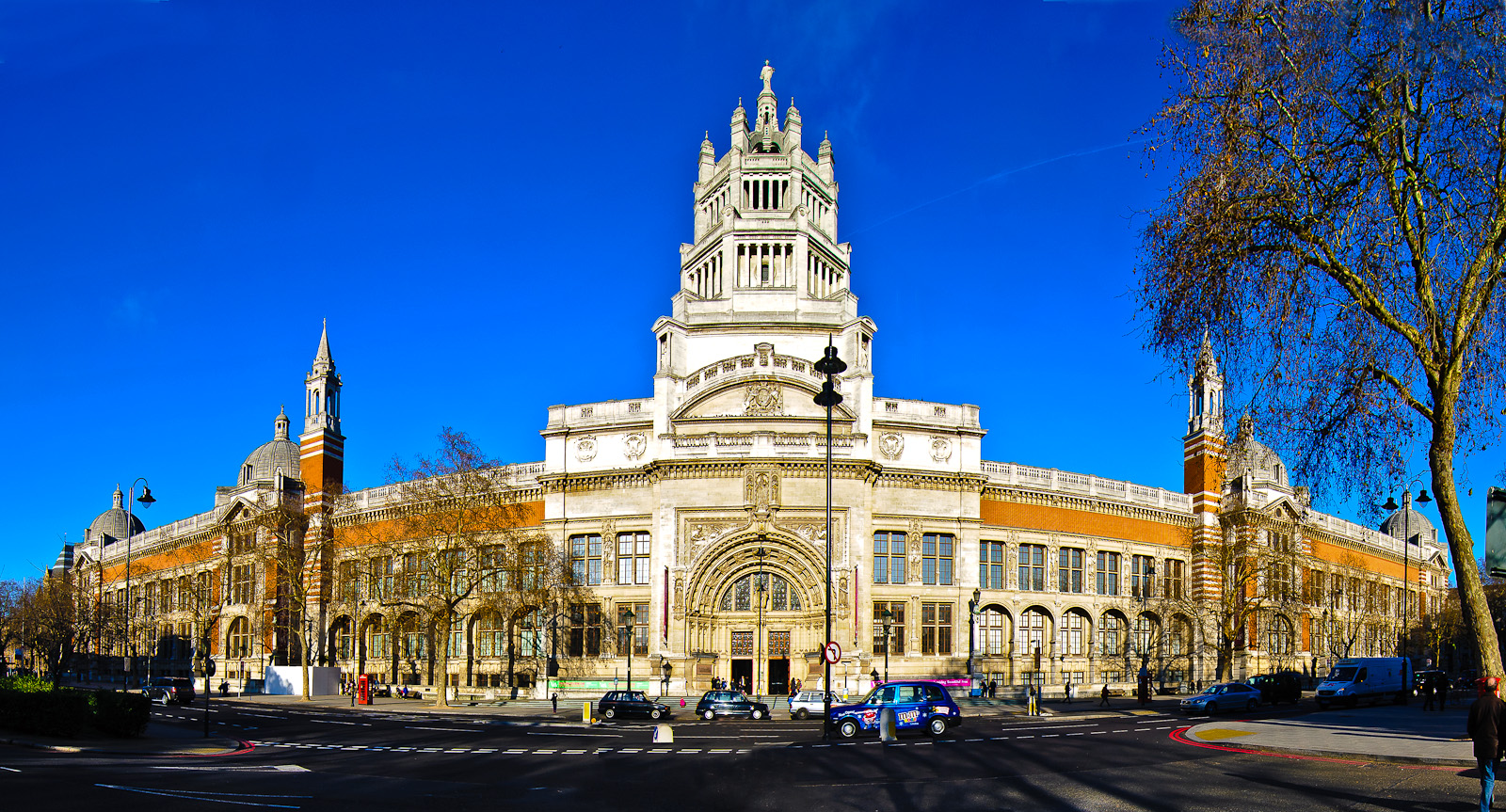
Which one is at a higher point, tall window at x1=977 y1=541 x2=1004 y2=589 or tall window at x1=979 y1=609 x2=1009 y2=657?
tall window at x1=977 y1=541 x2=1004 y2=589

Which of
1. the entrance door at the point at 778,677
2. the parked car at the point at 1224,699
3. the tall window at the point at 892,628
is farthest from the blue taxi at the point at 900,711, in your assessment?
the entrance door at the point at 778,677

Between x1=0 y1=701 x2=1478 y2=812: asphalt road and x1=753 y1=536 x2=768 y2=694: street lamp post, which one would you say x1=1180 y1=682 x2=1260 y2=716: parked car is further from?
x1=753 y1=536 x2=768 y2=694: street lamp post

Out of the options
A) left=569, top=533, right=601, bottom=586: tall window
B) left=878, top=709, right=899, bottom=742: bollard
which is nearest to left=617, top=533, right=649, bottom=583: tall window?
left=569, top=533, right=601, bottom=586: tall window

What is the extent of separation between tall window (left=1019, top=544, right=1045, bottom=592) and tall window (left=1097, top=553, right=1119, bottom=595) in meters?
4.72

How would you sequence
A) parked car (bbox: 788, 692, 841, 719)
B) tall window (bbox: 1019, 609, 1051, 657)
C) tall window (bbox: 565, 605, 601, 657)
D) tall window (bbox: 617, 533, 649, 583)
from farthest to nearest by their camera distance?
1. tall window (bbox: 1019, 609, 1051, 657)
2. tall window (bbox: 565, 605, 601, 657)
3. tall window (bbox: 617, 533, 649, 583)
4. parked car (bbox: 788, 692, 841, 719)

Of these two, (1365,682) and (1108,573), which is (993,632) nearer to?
(1108,573)

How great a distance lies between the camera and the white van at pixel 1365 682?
52.1m

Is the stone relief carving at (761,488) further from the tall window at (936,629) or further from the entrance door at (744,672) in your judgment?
the tall window at (936,629)

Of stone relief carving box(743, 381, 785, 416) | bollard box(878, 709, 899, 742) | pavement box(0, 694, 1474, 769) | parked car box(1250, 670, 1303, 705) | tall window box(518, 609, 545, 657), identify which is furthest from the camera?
tall window box(518, 609, 545, 657)

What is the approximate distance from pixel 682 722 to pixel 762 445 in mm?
20714

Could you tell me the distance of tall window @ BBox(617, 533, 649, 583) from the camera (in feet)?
210

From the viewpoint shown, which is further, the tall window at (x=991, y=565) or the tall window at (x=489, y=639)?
the tall window at (x=489, y=639)

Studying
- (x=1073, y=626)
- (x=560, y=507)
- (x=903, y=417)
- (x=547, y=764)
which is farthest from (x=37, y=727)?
(x=1073, y=626)

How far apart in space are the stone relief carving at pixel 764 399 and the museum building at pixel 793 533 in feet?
0.40
